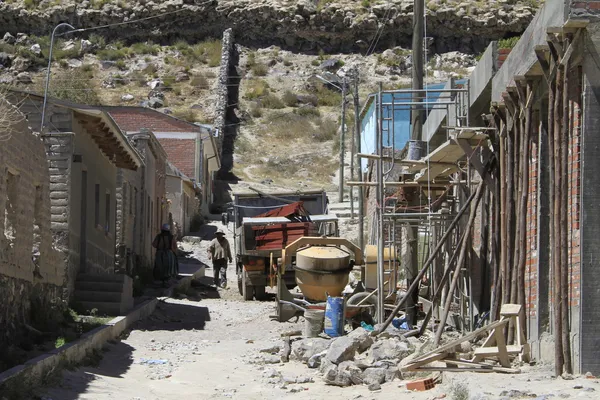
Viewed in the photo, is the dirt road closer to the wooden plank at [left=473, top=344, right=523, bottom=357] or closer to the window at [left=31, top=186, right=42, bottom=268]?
the wooden plank at [left=473, top=344, right=523, bottom=357]

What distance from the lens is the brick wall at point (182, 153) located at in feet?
144

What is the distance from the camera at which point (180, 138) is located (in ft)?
145

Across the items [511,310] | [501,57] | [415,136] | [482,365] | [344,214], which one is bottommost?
[482,365]

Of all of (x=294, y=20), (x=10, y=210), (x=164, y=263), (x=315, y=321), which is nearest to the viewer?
(x=10, y=210)

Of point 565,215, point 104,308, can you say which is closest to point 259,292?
point 104,308

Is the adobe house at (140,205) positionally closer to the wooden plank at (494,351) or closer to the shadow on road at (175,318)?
the shadow on road at (175,318)

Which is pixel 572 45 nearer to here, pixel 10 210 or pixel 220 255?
pixel 10 210

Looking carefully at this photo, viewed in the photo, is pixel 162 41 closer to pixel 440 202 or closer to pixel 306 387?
pixel 440 202

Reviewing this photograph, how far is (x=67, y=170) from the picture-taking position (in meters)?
18.7

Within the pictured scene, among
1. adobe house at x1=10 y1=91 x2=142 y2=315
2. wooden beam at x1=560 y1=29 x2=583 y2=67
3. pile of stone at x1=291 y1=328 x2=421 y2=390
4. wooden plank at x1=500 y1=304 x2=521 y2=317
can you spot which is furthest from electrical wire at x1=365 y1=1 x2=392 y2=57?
wooden beam at x1=560 y1=29 x2=583 y2=67

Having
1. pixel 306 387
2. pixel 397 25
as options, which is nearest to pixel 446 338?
pixel 306 387

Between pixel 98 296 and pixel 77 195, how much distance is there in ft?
6.52

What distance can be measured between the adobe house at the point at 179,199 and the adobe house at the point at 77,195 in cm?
1655

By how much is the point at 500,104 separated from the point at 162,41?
58291 millimetres
